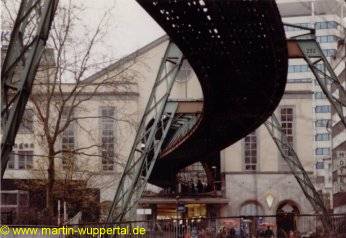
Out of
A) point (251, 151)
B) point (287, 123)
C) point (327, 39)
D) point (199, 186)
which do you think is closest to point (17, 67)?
point (199, 186)

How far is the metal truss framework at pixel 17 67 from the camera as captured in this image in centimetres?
835

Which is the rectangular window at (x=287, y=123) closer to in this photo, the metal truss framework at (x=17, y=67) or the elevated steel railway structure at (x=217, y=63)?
the elevated steel railway structure at (x=217, y=63)

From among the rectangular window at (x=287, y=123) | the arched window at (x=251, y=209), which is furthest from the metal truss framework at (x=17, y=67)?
the rectangular window at (x=287, y=123)

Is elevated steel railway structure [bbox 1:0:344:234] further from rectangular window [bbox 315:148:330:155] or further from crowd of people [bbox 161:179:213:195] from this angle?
rectangular window [bbox 315:148:330:155]

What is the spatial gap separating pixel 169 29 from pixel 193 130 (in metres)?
11.8

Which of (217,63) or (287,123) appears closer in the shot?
(217,63)

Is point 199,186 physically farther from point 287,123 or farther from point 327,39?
point 327,39

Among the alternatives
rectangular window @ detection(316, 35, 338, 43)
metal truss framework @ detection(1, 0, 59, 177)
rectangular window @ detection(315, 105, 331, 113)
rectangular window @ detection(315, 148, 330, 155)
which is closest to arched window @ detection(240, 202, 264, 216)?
rectangular window @ detection(315, 105, 331, 113)

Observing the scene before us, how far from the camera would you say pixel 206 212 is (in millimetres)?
59844

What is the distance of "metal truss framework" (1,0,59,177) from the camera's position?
8352 mm

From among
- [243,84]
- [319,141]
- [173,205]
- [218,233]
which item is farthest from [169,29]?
[319,141]

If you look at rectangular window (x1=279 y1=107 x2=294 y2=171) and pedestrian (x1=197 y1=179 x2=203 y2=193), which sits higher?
rectangular window (x1=279 y1=107 x2=294 y2=171)

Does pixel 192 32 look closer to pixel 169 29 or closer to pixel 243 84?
pixel 169 29

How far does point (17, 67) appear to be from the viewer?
28.1 ft
